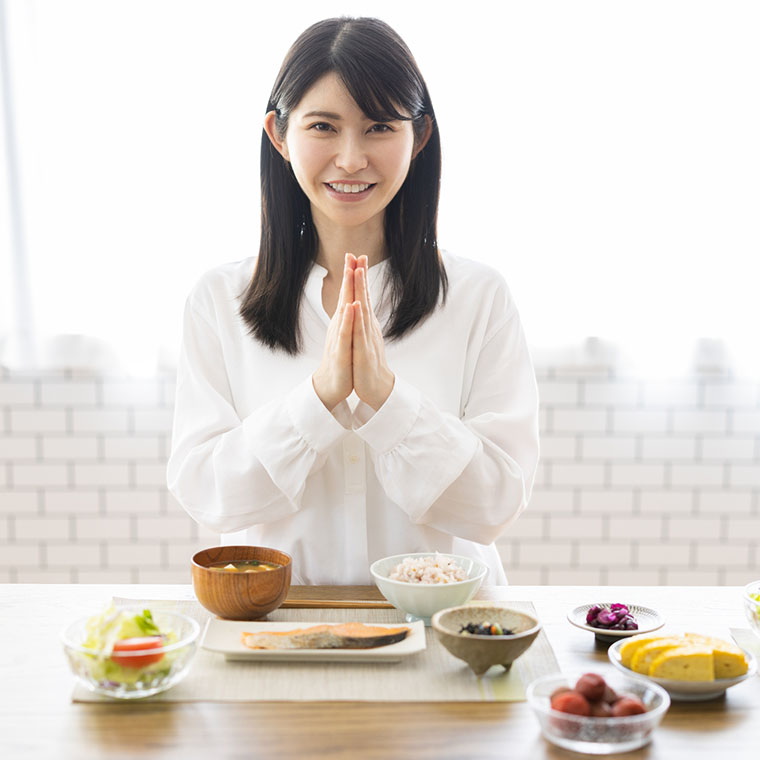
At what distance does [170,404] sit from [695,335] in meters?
1.93

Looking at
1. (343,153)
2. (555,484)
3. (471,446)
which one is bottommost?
(555,484)

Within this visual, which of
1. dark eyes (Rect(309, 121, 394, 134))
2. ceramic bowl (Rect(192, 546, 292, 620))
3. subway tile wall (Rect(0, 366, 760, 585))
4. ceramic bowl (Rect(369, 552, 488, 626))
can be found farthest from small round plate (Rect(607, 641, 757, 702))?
subway tile wall (Rect(0, 366, 760, 585))

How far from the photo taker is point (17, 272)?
337cm

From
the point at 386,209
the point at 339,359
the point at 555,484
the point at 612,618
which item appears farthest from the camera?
the point at 555,484

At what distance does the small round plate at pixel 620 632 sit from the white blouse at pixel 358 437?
38 centimetres

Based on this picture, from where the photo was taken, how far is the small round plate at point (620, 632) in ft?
4.95

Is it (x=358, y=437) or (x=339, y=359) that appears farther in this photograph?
(x=358, y=437)

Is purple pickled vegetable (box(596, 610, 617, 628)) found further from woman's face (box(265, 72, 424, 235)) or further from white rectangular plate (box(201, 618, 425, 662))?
woman's face (box(265, 72, 424, 235))

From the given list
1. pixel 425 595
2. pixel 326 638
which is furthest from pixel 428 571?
pixel 326 638

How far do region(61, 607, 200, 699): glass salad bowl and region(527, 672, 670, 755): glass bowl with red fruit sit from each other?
48 cm

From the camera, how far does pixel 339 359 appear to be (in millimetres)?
1803

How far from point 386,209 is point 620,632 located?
3.71ft

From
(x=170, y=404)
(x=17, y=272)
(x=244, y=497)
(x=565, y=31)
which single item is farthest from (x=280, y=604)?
(x=565, y=31)

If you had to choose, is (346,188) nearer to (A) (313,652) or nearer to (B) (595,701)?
(A) (313,652)
